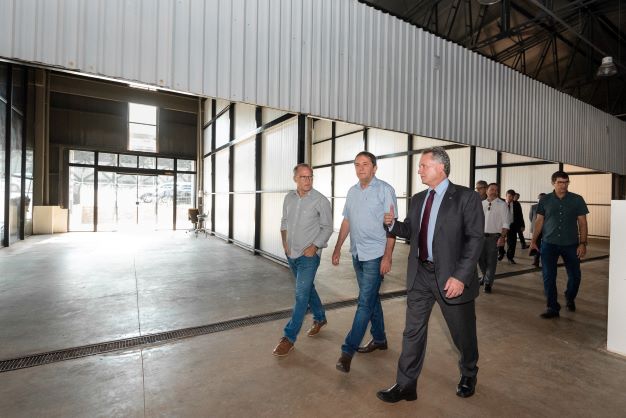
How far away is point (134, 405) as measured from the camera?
7.09ft

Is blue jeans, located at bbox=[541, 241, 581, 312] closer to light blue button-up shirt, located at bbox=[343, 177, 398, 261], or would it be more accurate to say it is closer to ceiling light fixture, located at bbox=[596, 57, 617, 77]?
light blue button-up shirt, located at bbox=[343, 177, 398, 261]

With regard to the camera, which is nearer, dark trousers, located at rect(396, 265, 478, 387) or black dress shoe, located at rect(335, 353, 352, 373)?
dark trousers, located at rect(396, 265, 478, 387)

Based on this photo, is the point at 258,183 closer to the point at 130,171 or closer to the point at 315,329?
the point at 315,329

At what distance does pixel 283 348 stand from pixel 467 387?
4.67 ft

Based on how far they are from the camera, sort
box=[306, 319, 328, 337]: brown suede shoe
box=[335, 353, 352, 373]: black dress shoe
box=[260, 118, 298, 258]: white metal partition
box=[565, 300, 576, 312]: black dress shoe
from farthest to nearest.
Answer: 1. box=[260, 118, 298, 258]: white metal partition
2. box=[565, 300, 576, 312]: black dress shoe
3. box=[306, 319, 328, 337]: brown suede shoe
4. box=[335, 353, 352, 373]: black dress shoe

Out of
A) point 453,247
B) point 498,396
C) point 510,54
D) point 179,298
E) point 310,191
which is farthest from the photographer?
point 510,54

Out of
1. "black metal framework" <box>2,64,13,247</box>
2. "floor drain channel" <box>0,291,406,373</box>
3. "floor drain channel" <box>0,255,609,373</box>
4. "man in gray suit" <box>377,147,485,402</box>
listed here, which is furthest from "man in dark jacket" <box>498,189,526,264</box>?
"black metal framework" <box>2,64,13,247</box>

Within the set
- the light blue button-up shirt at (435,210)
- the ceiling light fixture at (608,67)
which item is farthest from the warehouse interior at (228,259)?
the ceiling light fixture at (608,67)

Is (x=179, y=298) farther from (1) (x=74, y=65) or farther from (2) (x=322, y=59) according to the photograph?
(2) (x=322, y=59)

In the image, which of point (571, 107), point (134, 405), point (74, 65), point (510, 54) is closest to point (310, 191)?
point (134, 405)

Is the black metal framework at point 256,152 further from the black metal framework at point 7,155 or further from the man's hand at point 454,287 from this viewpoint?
the black metal framework at point 7,155

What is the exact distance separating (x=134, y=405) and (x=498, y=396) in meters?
2.42

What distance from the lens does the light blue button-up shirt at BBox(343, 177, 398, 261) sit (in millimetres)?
2637

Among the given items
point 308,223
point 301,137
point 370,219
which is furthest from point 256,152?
point 370,219
